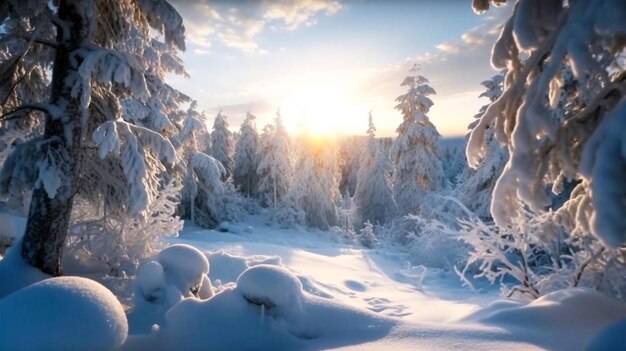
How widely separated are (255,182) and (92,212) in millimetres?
32149

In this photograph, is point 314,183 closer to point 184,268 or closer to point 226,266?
point 226,266

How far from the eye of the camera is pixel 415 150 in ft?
80.9

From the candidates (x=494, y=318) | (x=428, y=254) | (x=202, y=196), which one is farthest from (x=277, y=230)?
(x=494, y=318)

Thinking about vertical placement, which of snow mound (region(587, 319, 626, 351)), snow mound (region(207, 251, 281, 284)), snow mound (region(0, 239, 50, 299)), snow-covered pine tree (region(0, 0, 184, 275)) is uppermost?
snow-covered pine tree (region(0, 0, 184, 275))

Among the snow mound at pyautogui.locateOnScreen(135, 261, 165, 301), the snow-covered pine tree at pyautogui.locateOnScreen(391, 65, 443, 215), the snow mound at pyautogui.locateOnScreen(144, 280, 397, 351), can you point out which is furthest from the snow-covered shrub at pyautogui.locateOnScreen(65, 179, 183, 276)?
the snow-covered pine tree at pyautogui.locateOnScreen(391, 65, 443, 215)

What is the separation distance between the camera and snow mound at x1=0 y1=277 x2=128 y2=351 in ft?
10.2

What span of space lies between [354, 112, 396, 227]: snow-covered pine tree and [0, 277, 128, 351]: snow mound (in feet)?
89.4

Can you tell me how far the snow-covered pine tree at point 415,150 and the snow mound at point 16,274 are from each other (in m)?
21.8

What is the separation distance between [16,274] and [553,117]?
7.11 meters

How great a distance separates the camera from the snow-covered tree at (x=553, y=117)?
6.46ft

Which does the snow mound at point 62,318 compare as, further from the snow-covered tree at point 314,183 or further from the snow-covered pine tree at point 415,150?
the snow-covered tree at point 314,183

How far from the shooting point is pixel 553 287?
222 inches

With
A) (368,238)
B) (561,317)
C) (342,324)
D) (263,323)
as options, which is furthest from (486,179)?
(263,323)

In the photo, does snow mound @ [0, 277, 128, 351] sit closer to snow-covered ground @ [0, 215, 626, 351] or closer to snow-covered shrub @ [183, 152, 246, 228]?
snow-covered ground @ [0, 215, 626, 351]
